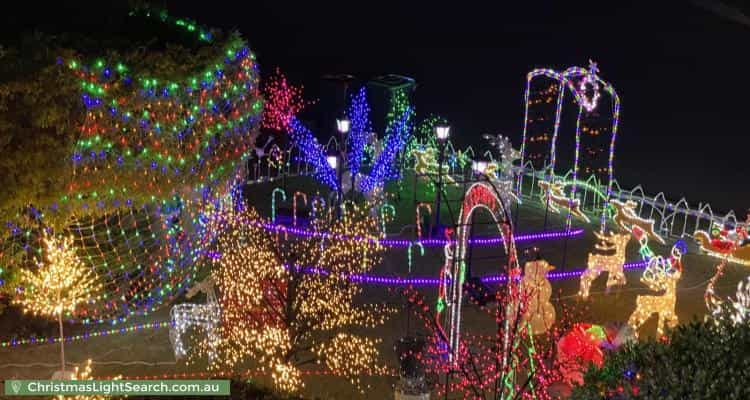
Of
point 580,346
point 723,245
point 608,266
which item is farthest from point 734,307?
point 723,245

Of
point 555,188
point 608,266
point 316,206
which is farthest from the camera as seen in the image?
point 555,188

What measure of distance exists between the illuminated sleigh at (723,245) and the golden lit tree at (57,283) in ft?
36.0

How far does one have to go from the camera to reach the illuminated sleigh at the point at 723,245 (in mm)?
12617

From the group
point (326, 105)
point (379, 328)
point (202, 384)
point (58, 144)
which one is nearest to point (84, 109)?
point (58, 144)

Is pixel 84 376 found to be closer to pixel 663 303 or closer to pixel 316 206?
pixel 316 206

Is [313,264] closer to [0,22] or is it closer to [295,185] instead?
[0,22]

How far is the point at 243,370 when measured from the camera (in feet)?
30.3

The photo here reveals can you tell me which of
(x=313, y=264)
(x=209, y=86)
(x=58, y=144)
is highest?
(x=209, y=86)

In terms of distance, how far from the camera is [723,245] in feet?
44.5

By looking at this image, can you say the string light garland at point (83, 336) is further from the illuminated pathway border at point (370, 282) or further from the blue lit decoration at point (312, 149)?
the blue lit decoration at point (312, 149)

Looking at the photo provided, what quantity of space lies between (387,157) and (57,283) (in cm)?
1034

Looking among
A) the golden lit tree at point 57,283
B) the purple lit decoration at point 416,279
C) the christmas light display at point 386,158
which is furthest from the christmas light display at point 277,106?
the golden lit tree at point 57,283

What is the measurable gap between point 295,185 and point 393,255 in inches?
240

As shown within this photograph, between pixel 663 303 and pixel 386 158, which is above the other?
pixel 386 158
